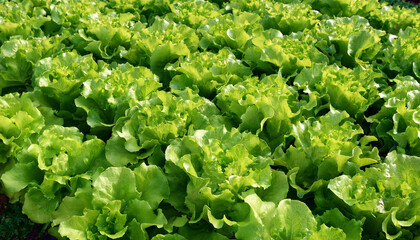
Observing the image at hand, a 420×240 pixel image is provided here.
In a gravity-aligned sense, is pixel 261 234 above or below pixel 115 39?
above

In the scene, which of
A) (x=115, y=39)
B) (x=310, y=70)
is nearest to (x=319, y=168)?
(x=310, y=70)

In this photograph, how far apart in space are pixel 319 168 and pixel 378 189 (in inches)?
14.1

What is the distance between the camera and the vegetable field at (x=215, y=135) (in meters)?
2.17

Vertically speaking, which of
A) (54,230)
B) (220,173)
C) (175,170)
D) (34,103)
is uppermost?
(220,173)

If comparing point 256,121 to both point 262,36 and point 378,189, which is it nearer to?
point 378,189

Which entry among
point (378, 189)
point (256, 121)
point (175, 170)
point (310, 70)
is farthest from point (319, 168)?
point (310, 70)

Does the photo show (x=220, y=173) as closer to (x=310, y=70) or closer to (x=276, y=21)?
(x=310, y=70)

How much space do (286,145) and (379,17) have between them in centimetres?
289

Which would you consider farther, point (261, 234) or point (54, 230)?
point (54, 230)

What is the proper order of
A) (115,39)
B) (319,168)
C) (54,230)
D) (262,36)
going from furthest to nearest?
(115,39) < (262,36) < (54,230) < (319,168)

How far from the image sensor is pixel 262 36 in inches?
149

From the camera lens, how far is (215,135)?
249 centimetres

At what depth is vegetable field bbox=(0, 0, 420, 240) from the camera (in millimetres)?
2166

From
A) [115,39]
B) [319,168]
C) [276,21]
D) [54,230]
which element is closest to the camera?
[319,168]
